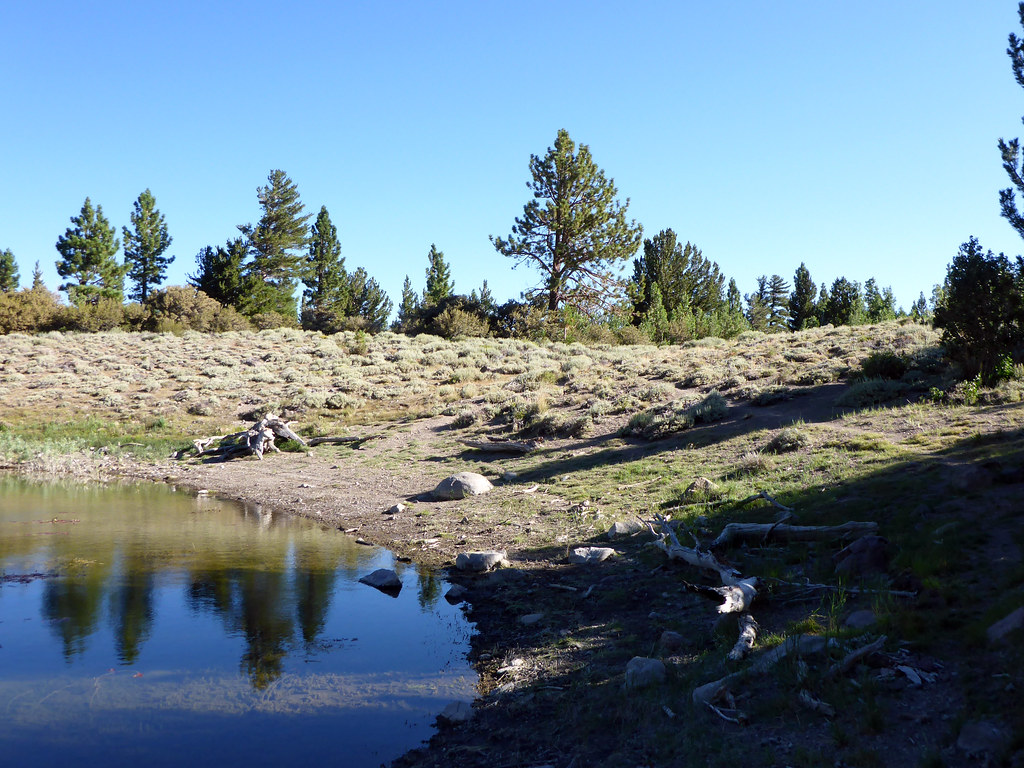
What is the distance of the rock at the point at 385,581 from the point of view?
35.0 feet

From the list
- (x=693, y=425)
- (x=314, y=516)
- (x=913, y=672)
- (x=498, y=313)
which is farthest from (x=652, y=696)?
(x=498, y=313)

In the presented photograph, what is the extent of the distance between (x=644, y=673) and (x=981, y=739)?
265cm

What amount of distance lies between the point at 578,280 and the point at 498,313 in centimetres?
828

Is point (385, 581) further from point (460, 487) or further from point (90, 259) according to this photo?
point (90, 259)

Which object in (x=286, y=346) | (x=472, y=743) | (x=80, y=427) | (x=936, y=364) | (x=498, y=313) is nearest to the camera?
(x=472, y=743)

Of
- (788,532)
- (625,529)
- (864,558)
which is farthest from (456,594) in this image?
(864,558)

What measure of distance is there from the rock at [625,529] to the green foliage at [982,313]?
31.3ft

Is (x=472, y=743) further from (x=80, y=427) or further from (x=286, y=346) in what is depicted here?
(x=286, y=346)

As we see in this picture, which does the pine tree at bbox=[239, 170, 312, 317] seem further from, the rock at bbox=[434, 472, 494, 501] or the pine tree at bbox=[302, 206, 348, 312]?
the rock at bbox=[434, 472, 494, 501]

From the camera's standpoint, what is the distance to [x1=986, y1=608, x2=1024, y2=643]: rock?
5453 mm

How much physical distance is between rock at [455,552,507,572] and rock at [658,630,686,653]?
4221mm

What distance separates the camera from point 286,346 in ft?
149

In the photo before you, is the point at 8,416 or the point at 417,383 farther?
the point at 417,383

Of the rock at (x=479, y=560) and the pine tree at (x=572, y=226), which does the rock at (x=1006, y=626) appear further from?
the pine tree at (x=572, y=226)
